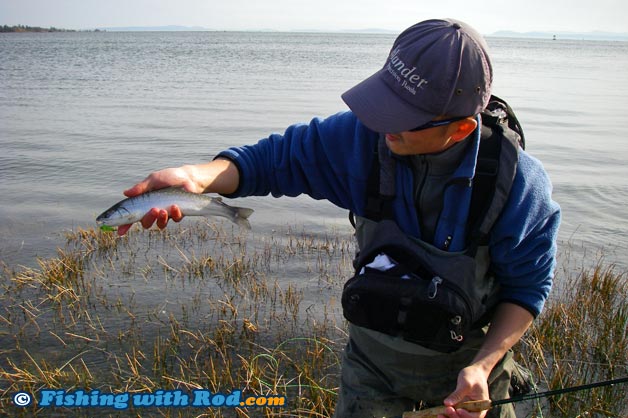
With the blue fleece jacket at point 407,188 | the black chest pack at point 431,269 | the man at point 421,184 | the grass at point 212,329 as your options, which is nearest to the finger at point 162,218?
the man at point 421,184

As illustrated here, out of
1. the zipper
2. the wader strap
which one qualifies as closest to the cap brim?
the wader strap

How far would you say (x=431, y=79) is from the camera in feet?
8.92

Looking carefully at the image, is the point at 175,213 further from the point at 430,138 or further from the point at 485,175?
the point at 485,175

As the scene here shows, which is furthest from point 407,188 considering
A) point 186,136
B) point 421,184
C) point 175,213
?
point 186,136

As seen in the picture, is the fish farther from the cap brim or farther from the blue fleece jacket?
the cap brim

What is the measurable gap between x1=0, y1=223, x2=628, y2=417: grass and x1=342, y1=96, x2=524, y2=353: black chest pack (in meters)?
1.84

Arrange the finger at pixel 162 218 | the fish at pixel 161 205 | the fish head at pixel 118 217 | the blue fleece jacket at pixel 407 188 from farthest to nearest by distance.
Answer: the fish head at pixel 118 217, the fish at pixel 161 205, the finger at pixel 162 218, the blue fleece jacket at pixel 407 188

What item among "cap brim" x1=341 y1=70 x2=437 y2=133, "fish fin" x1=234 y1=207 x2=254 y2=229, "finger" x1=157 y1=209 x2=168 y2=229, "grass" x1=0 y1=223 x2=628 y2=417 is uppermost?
"cap brim" x1=341 y1=70 x2=437 y2=133

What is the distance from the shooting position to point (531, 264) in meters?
3.04

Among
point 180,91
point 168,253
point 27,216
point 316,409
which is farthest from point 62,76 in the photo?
point 316,409

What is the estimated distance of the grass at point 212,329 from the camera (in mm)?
4883

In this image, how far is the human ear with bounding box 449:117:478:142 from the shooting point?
2.86 meters

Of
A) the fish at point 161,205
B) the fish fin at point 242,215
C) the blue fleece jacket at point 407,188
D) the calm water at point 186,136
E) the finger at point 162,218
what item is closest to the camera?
the blue fleece jacket at point 407,188

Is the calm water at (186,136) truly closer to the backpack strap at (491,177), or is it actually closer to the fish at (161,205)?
the fish at (161,205)
